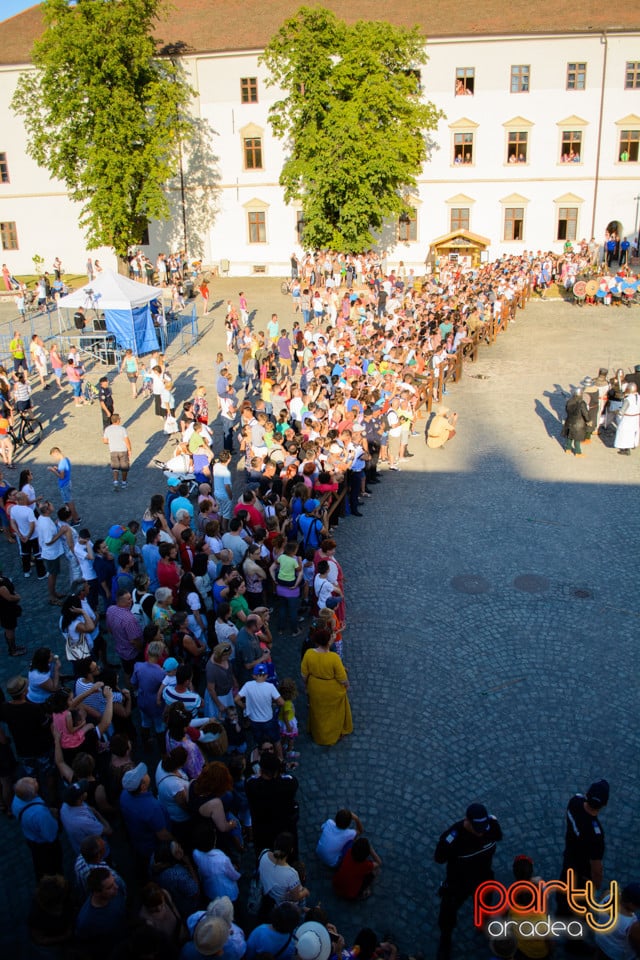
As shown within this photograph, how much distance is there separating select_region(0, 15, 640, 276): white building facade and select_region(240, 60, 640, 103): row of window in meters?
0.05

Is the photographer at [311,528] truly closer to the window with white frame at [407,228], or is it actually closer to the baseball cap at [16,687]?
the baseball cap at [16,687]

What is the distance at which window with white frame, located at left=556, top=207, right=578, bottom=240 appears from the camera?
131 ft

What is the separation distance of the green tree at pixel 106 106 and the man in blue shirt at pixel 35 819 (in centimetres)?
3130

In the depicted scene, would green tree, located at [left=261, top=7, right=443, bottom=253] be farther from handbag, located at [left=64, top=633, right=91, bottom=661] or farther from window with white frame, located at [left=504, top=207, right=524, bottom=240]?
handbag, located at [left=64, top=633, right=91, bottom=661]

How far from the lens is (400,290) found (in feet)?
99.9

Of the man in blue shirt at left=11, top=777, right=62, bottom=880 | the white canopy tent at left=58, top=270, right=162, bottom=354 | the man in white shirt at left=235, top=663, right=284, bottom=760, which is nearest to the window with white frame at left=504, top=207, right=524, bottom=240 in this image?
the white canopy tent at left=58, top=270, right=162, bottom=354

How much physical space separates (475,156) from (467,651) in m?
35.3

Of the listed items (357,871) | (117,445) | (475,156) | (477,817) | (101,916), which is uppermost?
(475,156)

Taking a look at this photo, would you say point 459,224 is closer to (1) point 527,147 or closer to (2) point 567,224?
(1) point 527,147

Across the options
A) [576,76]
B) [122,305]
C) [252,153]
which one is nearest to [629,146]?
[576,76]

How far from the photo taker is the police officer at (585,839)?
6.18 metres

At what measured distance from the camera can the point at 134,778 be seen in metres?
6.41

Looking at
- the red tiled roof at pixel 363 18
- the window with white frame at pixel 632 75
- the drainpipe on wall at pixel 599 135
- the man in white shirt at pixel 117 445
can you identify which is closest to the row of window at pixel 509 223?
the drainpipe on wall at pixel 599 135

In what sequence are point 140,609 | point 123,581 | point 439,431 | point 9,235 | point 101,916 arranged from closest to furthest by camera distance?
point 101,916 → point 140,609 → point 123,581 → point 439,431 → point 9,235
